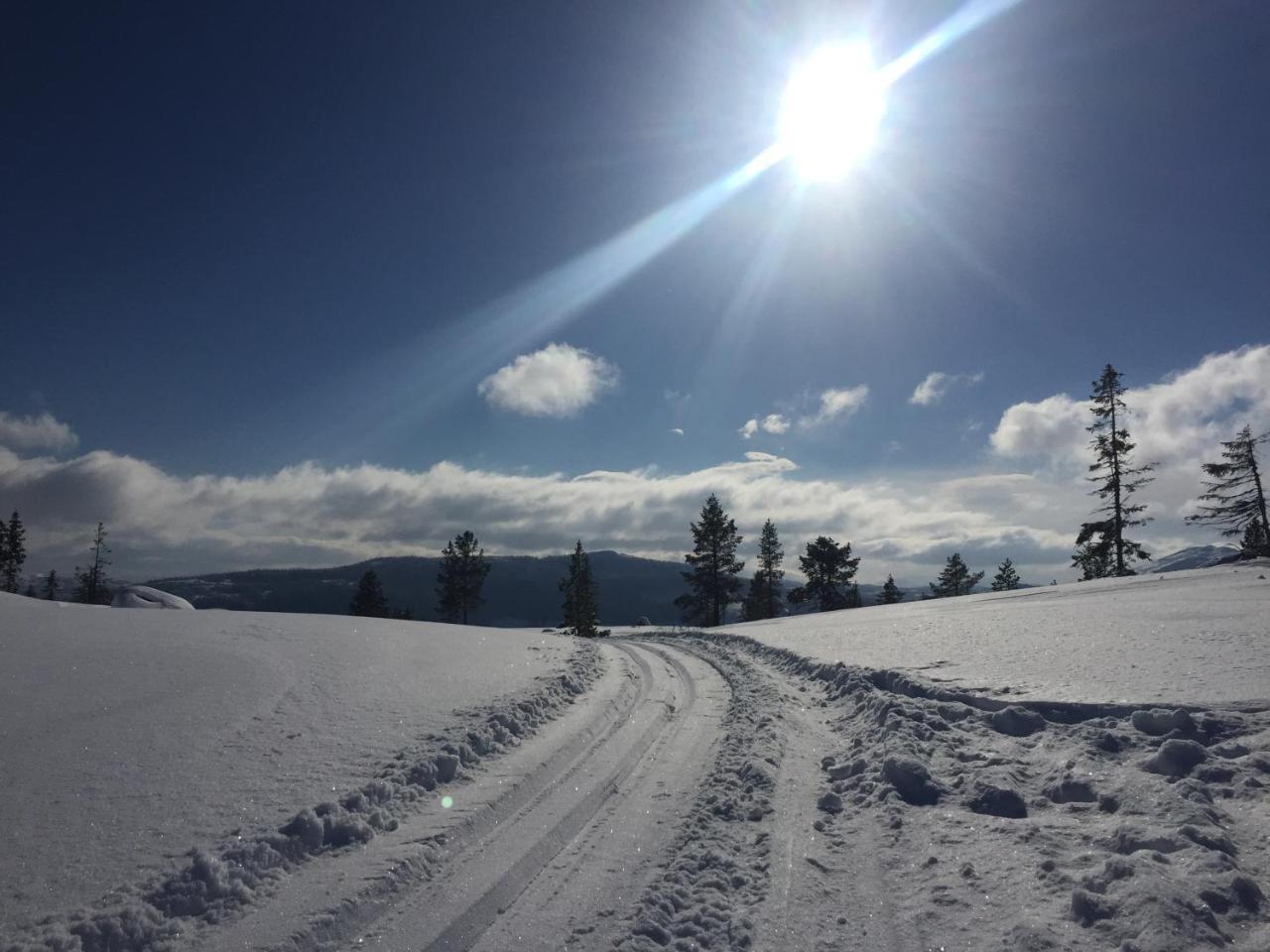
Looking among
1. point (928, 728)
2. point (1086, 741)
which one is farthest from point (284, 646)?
point (1086, 741)

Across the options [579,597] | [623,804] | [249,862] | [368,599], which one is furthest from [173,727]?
[368,599]

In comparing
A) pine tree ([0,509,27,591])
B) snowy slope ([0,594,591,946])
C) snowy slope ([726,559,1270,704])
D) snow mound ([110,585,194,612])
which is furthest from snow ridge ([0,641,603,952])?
pine tree ([0,509,27,591])

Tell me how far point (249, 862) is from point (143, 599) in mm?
27888

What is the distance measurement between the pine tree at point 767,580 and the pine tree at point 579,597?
16963 mm

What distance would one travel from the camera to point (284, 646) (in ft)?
37.9

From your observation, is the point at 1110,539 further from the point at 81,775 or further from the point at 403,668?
the point at 81,775

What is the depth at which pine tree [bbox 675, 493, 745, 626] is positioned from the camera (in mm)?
52812

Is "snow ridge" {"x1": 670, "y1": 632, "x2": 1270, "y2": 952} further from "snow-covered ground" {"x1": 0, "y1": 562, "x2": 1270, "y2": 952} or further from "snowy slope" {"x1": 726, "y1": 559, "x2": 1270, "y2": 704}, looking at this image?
"snowy slope" {"x1": 726, "y1": 559, "x2": 1270, "y2": 704}

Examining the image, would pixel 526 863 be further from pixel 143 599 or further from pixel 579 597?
pixel 579 597

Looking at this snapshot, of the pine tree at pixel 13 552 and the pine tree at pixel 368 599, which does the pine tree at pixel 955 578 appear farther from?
the pine tree at pixel 13 552

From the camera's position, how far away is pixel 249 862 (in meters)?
4.96

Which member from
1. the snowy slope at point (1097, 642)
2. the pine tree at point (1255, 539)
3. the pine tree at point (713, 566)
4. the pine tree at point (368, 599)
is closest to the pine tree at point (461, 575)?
the pine tree at point (368, 599)

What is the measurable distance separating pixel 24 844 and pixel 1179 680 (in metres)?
A: 12.5

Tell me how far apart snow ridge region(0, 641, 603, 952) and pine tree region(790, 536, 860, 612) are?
50.1 metres
